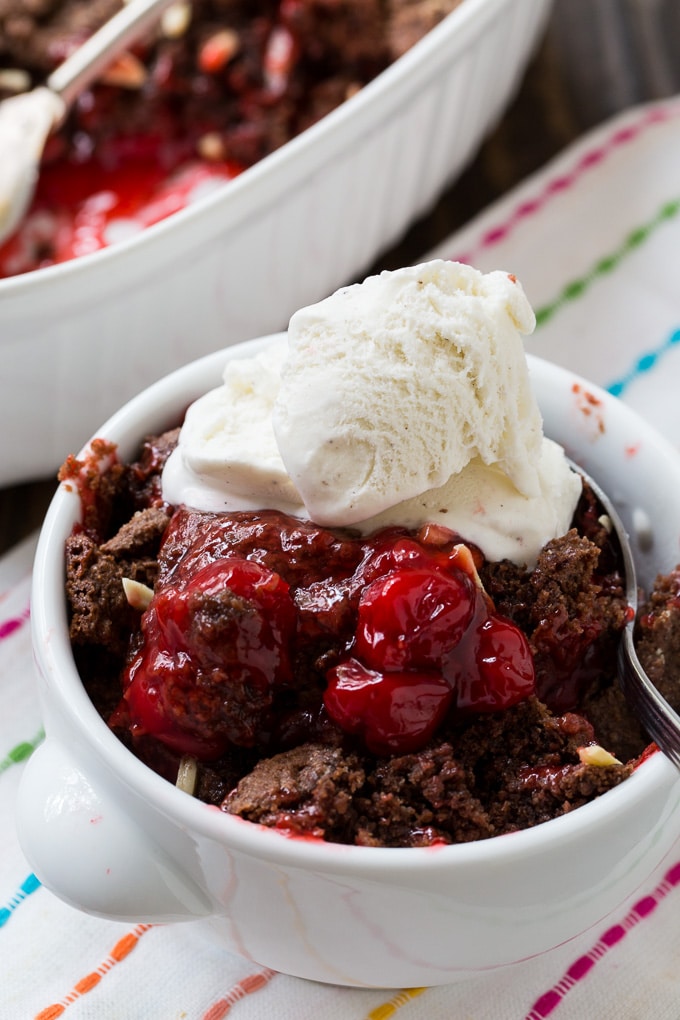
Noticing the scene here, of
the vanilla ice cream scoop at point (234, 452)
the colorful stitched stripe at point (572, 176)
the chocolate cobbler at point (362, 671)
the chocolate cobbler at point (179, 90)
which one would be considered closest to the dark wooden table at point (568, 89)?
the colorful stitched stripe at point (572, 176)

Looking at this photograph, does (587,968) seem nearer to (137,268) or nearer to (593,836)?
(593,836)

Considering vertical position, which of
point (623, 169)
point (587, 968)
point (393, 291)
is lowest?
point (587, 968)

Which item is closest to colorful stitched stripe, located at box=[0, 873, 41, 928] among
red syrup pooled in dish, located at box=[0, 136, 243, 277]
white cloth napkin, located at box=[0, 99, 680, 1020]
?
white cloth napkin, located at box=[0, 99, 680, 1020]

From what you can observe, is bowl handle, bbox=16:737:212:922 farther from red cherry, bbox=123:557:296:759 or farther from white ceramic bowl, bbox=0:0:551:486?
white ceramic bowl, bbox=0:0:551:486

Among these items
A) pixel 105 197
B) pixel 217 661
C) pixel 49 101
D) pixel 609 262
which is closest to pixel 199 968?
pixel 217 661

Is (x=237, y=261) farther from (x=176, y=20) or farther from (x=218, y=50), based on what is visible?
(x=176, y=20)

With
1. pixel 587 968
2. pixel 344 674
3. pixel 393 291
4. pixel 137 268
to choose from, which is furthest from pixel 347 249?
pixel 587 968

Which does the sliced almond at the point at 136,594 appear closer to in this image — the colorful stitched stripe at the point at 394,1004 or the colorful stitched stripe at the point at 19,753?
the colorful stitched stripe at the point at 19,753
